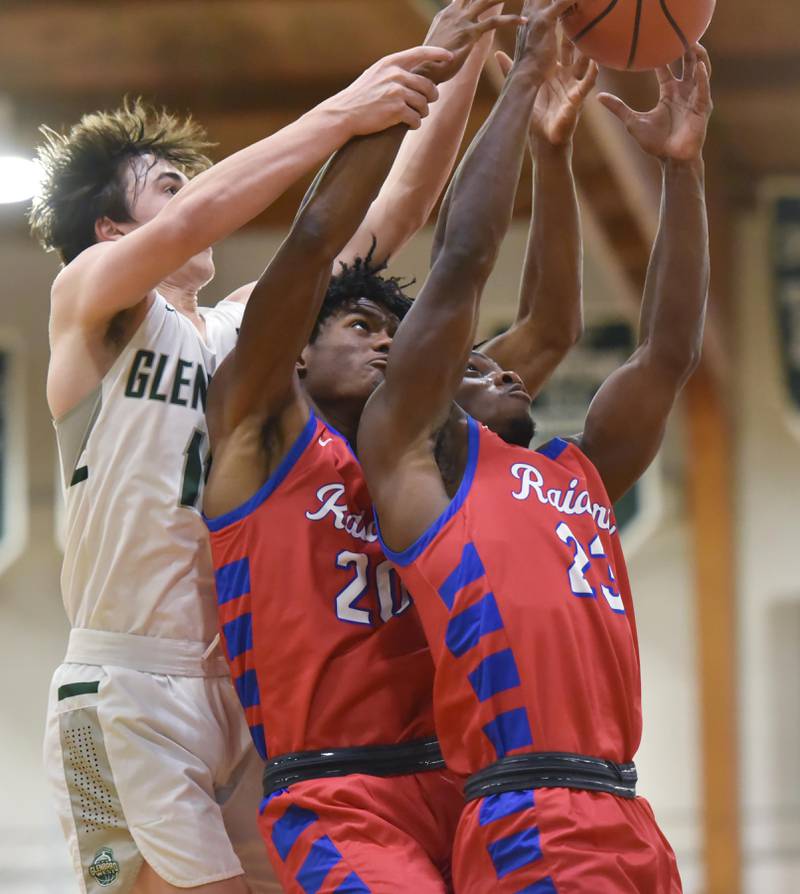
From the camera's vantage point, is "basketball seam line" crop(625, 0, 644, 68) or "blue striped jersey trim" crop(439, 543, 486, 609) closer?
"blue striped jersey trim" crop(439, 543, 486, 609)

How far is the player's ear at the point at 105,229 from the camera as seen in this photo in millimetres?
4133

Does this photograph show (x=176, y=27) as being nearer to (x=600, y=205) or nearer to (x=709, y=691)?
(x=600, y=205)

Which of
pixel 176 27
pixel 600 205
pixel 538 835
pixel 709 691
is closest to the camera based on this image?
pixel 538 835

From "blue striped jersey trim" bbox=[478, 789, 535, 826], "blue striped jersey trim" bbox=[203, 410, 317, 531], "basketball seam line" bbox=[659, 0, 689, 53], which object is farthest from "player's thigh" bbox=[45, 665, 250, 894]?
"basketball seam line" bbox=[659, 0, 689, 53]

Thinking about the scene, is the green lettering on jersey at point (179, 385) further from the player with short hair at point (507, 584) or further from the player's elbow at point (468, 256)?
the player's elbow at point (468, 256)

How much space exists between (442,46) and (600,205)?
5.67 m

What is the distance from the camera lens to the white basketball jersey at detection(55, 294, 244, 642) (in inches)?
151

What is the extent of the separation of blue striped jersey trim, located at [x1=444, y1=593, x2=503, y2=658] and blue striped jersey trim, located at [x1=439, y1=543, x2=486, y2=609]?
4cm

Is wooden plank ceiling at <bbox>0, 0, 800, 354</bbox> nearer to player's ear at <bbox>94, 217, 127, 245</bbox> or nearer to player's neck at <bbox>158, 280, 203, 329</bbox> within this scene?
player's neck at <bbox>158, 280, 203, 329</bbox>

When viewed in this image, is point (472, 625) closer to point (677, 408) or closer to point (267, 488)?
point (267, 488)

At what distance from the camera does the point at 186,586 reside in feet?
12.7

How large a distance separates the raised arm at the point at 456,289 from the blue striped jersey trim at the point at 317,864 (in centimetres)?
85

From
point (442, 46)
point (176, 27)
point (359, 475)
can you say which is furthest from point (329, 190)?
point (176, 27)

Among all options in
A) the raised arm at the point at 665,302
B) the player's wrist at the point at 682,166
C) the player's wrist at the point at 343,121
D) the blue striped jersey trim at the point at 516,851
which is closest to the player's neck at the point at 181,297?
the player's wrist at the point at 343,121
